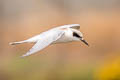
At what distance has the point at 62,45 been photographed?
4.65 m

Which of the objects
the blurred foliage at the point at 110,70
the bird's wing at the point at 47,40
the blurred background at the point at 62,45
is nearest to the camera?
the bird's wing at the point at 47,40

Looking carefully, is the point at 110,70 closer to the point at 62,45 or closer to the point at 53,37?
the point at 62,45

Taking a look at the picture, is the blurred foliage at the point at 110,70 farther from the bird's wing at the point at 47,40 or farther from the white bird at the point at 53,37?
the bird's wing at the point at 47,40

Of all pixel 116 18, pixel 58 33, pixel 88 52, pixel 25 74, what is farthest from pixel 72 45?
pixel 58 33

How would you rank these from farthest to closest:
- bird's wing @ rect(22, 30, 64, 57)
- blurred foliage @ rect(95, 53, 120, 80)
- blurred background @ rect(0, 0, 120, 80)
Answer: blurred background @ rect(0, 0, 120, 80) < blurred foliage @ rect(95, 53, 120, 80) < bird's wing @ rect(22, 30, 64, 57)

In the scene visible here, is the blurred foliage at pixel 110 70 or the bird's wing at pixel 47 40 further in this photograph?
the blurred foliage at pixel 110 70

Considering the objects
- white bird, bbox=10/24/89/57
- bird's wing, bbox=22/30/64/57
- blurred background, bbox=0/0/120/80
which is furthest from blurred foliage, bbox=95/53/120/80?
bird's wing, bbox=22/30/64/57

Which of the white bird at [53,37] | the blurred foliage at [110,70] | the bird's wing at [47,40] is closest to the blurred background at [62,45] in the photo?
the blurred foliage at [110,70]

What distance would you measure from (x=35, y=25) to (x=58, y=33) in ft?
9.55

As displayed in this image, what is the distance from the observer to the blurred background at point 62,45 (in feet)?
12.2

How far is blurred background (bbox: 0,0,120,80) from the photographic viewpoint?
371 cm

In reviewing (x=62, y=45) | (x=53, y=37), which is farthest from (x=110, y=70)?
(x=53, y=37)

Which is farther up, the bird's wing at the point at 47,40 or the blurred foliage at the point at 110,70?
the bird's wing at the point at 47,40

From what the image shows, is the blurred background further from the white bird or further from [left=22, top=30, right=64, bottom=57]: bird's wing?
[left=22, top=30, right=64, bottom=57]: bird's wing
